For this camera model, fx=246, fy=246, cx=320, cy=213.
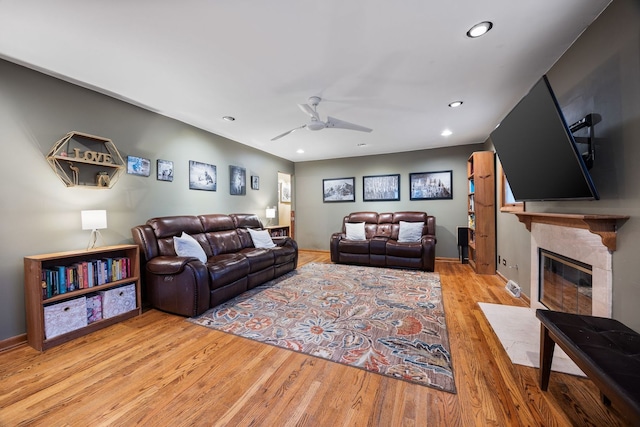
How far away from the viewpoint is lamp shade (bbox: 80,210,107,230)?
8.04ft

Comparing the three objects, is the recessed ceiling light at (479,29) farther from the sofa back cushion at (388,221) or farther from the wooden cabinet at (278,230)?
the wooden cabinet at (278,230)

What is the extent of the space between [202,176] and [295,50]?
9.51 feet

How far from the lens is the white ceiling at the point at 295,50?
1.65 m

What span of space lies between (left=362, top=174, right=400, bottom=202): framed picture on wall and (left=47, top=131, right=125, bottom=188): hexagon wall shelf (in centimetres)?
484

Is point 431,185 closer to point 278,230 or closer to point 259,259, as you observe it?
point 278,230

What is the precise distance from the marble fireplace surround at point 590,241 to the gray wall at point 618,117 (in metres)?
0.05

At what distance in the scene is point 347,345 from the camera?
2123 mm

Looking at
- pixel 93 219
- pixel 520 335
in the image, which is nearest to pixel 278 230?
pixel 93 219

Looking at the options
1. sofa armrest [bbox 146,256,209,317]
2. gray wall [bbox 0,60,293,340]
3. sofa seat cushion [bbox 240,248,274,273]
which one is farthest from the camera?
sofa seat cushion [bbox 240,248,274,273]

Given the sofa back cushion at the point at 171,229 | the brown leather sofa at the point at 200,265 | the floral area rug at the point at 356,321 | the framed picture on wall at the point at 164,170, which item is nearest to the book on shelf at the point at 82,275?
the brown leather sofa at the point at 200,265

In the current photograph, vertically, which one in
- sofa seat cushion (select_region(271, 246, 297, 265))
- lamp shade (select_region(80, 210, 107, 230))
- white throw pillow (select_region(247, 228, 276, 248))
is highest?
lamp shade (select_region(80, 210, 107, 230))

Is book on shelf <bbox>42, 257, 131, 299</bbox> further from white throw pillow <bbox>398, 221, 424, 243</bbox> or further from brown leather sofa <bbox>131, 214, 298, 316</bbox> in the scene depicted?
white throw pillow <bbox>398, 221, 424, 243</bbox>

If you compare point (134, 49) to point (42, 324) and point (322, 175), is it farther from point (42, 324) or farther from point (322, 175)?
point (322, 175)

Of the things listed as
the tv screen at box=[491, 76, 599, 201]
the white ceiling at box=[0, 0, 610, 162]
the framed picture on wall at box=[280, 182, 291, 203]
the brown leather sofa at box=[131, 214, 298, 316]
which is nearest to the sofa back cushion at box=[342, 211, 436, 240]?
the framed picture on wall at box=[280, 182, 291, 203]
